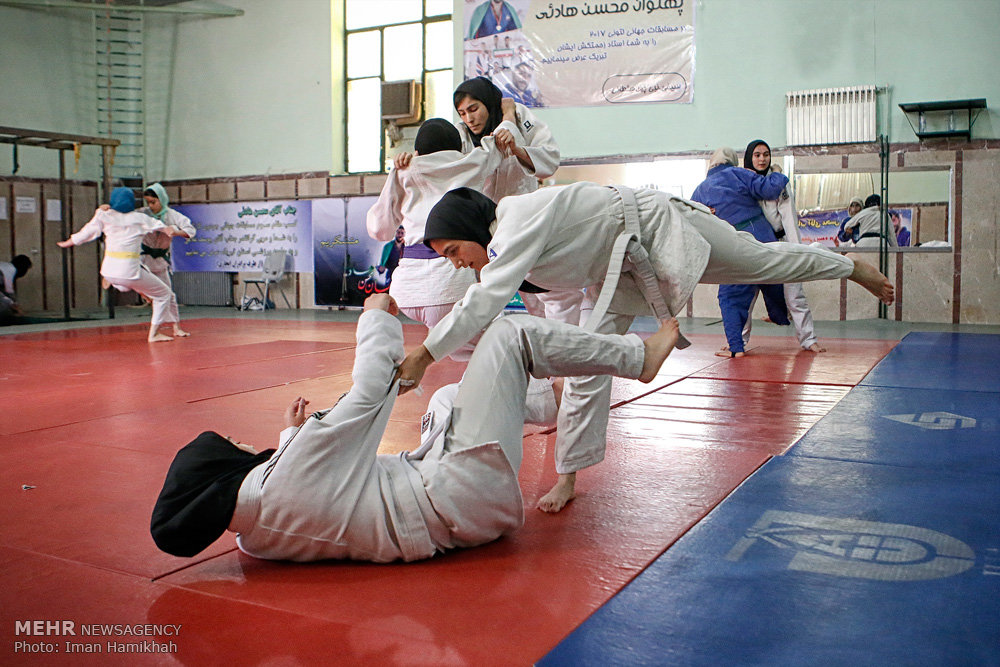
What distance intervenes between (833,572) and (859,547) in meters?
0.21

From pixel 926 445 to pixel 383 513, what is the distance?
2.25m

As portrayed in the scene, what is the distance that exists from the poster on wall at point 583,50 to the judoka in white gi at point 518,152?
720 cm

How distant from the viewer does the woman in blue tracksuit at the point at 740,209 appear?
6.08m

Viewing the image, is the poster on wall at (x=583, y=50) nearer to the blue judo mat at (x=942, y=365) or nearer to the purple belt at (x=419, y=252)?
the blue judo mat at (x=942, y=365)

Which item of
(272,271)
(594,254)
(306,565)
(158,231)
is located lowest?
(306,565)

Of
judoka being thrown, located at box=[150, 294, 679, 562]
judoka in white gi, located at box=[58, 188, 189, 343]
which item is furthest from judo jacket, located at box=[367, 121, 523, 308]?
judoka in white gi, located at box=[58, 188, 189, 343]

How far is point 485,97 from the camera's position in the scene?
367cm

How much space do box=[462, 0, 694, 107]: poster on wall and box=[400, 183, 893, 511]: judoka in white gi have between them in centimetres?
839

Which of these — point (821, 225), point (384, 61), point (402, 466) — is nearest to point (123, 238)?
point (384, 61)

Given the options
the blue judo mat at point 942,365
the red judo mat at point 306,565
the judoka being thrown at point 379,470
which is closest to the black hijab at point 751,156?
the blue judo mat at point 942,365

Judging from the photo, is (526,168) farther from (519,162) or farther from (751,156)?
(751,156)

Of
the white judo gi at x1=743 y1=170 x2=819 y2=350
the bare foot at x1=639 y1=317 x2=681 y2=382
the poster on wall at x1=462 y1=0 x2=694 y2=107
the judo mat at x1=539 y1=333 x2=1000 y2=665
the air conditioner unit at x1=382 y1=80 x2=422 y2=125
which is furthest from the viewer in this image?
the air conditioner unit at x1=382 y1=80 x2=422 y2=125

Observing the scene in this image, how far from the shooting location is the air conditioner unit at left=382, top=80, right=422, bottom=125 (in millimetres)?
11859

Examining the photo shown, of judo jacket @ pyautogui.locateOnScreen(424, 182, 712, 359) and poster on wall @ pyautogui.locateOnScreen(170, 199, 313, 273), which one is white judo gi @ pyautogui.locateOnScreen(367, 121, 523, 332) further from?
poster on wall @ pyautogui.locateOnScreen(170, 199, 313, 273)
